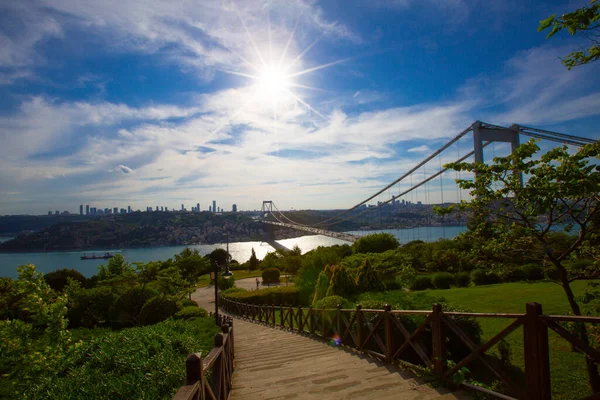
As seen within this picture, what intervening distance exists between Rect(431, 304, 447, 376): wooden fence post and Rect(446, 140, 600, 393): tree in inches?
56.9

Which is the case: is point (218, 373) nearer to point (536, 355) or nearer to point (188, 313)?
point (536, 355)

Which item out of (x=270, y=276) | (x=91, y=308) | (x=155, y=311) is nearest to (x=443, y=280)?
(x=155, y=311)

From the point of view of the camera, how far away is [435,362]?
3814mm

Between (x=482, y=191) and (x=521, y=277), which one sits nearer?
(x=482, y=191)

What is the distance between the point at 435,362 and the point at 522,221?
2.80 metres

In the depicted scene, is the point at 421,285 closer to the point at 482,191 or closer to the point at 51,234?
the point at 482,191

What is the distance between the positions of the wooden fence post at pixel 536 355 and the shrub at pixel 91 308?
14608 mm

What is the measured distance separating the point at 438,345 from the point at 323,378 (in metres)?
1.38

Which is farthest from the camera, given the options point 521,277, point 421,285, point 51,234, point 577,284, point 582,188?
point 51,234

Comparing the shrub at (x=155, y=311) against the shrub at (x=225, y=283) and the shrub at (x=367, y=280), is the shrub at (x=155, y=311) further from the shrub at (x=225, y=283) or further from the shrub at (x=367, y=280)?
the shrub at (x=225, y=283)

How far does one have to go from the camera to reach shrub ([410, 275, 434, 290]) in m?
18.3

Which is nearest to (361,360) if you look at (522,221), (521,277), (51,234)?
(522,221)

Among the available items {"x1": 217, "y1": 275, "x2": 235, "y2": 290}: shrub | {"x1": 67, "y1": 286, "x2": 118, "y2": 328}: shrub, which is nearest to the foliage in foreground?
{"x1": 67, "y1": 286, "x2": 118, "y2": 328}: shrub

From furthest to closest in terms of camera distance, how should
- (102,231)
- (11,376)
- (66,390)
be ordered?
1. (102,231)
2. (11,376)
3. (66,390)
